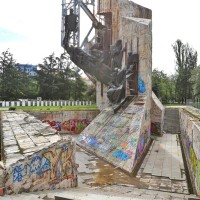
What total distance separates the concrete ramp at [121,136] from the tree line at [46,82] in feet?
88.2

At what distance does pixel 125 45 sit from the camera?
21875 millimetres

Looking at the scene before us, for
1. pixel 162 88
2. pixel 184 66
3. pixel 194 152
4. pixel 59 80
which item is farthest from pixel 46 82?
pixel 194 152

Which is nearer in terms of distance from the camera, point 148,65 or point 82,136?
point 148,65

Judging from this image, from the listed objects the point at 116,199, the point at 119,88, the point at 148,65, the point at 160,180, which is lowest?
the point at 160,180

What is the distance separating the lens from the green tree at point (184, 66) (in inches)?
1960

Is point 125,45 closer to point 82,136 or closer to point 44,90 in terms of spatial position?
point 82,136

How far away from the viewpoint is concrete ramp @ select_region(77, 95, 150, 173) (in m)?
15.6

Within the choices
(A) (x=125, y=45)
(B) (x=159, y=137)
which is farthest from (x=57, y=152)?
(B) (x=159, y=137)

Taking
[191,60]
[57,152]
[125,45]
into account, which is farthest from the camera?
[191,60]

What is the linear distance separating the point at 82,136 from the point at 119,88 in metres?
4.88

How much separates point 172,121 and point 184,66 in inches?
915

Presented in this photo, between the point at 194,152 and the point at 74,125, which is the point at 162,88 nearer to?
the point at 74,125

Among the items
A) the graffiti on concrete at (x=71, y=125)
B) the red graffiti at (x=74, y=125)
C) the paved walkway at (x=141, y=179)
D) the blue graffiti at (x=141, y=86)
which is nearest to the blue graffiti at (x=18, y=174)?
the paved walkway at (x=141, y=179)

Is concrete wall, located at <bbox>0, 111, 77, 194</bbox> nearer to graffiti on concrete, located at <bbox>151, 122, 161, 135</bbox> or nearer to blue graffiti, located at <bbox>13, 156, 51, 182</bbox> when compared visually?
blue graffiti, located at <bbox>13, 156, 51, 182</bbox>
